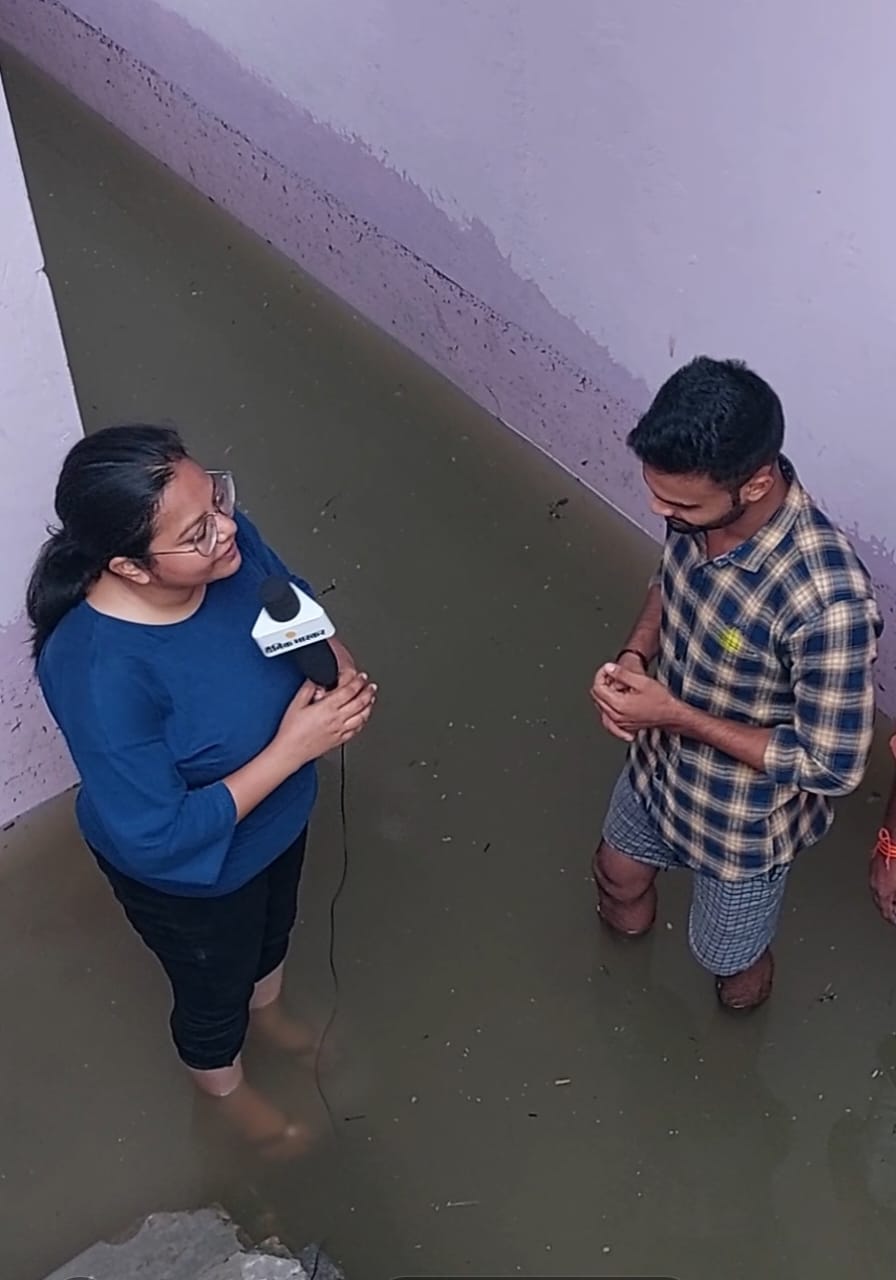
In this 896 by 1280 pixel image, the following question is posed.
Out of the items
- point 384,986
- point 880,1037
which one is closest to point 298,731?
point 384,986

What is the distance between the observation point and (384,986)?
2.62 meters

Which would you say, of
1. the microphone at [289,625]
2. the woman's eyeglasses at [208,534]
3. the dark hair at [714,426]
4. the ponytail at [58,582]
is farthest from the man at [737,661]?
the ponytail at [58,582]

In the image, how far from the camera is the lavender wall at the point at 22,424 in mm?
2123

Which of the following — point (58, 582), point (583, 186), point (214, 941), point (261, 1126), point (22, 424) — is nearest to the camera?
point (58, 582)

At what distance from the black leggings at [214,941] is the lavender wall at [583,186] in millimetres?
1382

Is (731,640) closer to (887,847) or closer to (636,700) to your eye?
(636,700)

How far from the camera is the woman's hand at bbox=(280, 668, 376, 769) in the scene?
1.82 meters

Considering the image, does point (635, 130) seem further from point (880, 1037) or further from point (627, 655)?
point (880, 1037)

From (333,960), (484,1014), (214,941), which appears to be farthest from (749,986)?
(214,941)

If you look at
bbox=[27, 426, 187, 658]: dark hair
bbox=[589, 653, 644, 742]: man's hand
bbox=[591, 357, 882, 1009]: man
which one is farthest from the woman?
bbox=[591, 357, 882, 1009]: man

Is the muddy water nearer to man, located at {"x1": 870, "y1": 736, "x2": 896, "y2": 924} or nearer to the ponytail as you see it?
man, located at {"x1": 870, "y1": 736, "x2": 896, "y2": 924}

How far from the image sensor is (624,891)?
2.52 metres

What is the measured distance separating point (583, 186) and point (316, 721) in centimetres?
169

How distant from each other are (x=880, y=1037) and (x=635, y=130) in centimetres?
182
